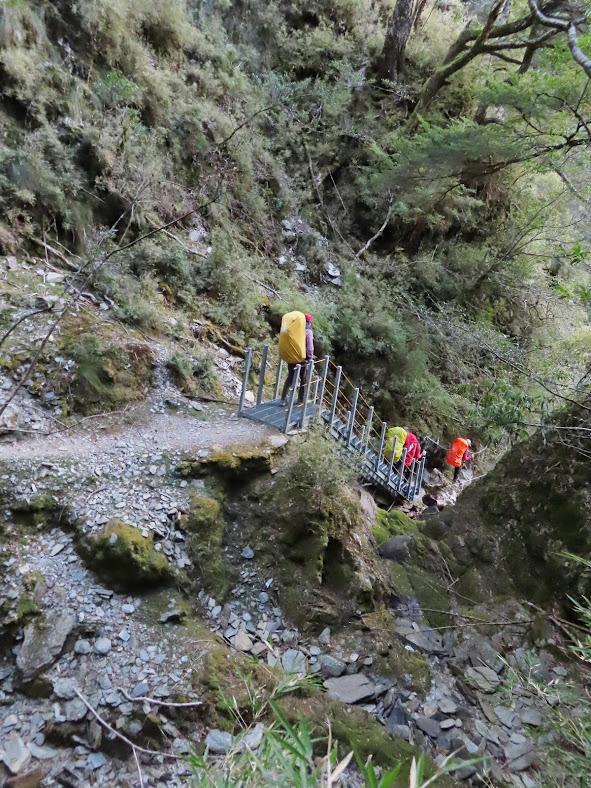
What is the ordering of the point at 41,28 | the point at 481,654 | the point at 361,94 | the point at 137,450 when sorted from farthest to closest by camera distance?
the point at 361,94 < the point at 41,28 < the point at 137,450 < the point at 481,654

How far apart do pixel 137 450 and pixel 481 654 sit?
15.7 ft

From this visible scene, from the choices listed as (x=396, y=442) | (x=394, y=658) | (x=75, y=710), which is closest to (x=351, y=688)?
(x=394, y=658)

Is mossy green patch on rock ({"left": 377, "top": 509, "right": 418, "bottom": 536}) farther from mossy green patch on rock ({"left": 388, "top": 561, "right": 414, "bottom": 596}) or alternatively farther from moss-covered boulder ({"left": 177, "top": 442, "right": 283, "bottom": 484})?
moss-covered boulder ({"left": 177, "top": 442, "right": 283, "bottom": 484})

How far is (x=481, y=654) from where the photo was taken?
4953mm

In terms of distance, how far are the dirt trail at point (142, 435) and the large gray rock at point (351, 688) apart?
2.99 m

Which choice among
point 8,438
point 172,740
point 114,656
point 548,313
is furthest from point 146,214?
point 548,313

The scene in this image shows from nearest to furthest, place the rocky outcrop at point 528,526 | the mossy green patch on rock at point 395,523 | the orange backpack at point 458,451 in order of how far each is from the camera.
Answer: the rocky outcrop at point 528,526, the mossy green patch on rock at point 395,523, the orange backpack at point 458,451

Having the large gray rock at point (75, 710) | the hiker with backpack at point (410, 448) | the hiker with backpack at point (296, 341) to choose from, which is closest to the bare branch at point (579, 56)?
the hiker with backpack at point (296, 341)

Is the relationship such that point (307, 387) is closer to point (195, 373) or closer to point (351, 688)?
point (195, 373)

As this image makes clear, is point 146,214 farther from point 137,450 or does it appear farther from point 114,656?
point 114,656

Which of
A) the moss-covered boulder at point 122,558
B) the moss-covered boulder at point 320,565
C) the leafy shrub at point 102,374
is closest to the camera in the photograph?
the moss-covered boulder at point 122,558

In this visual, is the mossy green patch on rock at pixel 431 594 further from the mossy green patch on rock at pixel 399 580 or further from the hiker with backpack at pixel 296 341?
the hiker with backpack at pixel 296 341

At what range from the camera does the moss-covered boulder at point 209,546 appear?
16.2ft

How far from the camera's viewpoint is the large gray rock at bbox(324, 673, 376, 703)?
438 cm
